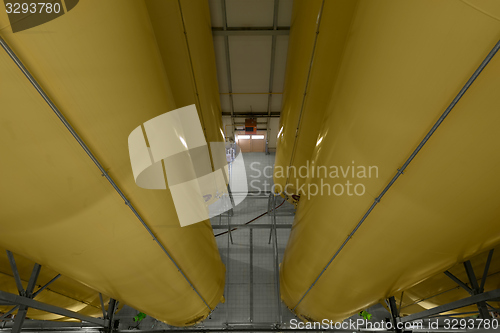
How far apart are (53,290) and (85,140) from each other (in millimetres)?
5267

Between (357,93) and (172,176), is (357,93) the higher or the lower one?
the higher one

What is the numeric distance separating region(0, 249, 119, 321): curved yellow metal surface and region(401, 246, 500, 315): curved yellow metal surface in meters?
6.61

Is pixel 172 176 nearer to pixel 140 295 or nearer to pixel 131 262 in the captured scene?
pixel 131 262

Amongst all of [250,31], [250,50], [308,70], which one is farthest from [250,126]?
[308,70]

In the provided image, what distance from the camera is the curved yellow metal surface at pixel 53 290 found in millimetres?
4469

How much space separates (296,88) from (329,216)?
2882 millimetres

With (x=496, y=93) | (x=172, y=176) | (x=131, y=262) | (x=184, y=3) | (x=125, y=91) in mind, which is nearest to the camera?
(x=496, y=93)

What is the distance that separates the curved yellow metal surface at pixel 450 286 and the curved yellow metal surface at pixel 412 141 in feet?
6.75

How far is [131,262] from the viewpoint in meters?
2.69

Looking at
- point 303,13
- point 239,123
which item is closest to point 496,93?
point 303,13

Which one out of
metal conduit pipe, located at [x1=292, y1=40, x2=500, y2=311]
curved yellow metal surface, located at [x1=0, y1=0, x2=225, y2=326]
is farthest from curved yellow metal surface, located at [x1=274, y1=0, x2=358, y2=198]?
curved yellow metal surface, located at [x1=0, y1=0, x2=225, y2=326]


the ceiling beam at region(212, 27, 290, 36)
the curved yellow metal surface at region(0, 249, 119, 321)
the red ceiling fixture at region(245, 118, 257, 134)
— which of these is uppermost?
the ceiling beam at region(212, 27, 290, 36)

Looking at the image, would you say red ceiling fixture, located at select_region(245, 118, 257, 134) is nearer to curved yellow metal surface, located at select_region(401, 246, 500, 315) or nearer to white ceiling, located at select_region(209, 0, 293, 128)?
white ceiling, located at select_region(209, 0, 293, 128)

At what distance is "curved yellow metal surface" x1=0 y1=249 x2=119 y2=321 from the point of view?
14.7 ft
